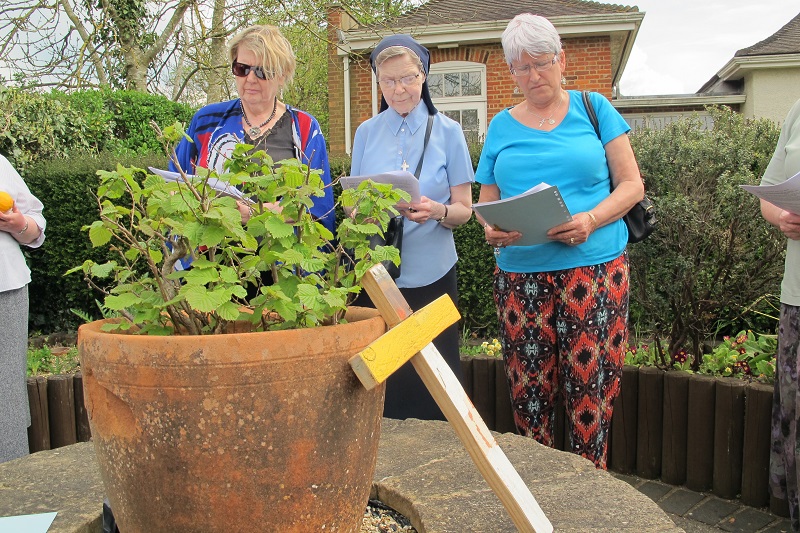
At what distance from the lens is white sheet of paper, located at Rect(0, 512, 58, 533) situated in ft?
5.53

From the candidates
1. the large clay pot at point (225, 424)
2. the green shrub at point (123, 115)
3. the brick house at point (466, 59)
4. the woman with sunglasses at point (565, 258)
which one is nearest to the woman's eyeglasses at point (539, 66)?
the woman with sunglasses at point (565, 258)

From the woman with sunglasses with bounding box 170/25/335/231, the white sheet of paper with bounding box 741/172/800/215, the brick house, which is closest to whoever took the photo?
the white sheet of paper with bounding box 741/172/800/215

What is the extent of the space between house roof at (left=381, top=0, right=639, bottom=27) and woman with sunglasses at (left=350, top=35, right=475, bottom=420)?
11076 mm

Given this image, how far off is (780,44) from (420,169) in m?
17.4

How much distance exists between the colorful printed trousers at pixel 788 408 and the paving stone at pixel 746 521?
0.87 feet

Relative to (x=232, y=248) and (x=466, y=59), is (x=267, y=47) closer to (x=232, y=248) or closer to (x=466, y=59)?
(x=232, y=248)

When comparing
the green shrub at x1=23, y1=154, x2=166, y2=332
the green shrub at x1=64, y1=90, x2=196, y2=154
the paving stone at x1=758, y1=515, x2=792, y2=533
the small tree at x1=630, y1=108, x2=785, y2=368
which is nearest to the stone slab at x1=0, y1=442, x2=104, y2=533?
the paving stone at x1=758, y1=515, x2=792, y2=533

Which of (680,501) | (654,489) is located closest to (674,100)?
(654,489)

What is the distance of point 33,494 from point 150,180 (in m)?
1.09

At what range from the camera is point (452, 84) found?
46.7ft

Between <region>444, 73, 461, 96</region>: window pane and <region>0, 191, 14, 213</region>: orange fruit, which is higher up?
<region>444, 73, 461, 96</region>: window pane

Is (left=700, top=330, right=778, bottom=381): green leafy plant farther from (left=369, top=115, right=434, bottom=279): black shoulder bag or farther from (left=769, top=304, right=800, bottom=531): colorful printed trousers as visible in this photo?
(left=369, top=115, right=434, bottom=279): black shoulder bag

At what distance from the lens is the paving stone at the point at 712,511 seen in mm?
3232

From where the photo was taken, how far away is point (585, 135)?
9.12ft
